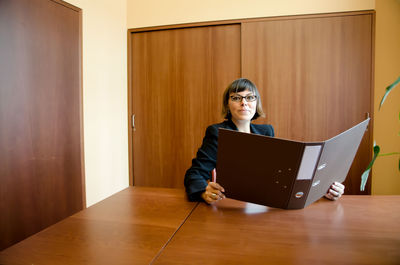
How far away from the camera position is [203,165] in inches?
49.1

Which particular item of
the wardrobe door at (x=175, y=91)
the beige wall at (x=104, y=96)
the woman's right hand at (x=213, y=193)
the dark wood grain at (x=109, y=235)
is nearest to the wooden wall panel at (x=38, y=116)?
the beige wall at (x=104, y=96)

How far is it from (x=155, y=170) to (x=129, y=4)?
1.93m

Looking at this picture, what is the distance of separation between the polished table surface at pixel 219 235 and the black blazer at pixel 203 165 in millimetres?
71

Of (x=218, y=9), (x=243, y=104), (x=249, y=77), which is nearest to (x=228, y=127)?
(x=243, y=104)

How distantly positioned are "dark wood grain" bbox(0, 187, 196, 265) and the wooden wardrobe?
1821mm

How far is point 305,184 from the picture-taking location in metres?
0.85

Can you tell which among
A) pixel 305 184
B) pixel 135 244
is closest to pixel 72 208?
pixel 135 244

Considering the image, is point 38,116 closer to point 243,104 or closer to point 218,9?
point 243,104

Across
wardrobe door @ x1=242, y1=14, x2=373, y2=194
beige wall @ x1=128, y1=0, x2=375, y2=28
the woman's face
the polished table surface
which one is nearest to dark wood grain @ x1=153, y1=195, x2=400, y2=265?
the polished table surface

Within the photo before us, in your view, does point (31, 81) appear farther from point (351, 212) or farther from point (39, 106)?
point (351, 212)

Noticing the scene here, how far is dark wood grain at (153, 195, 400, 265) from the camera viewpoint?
0.59 meters

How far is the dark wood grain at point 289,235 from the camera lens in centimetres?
59

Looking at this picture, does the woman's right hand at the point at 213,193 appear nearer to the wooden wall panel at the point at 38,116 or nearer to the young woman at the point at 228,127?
the young woman at the point at 228,127

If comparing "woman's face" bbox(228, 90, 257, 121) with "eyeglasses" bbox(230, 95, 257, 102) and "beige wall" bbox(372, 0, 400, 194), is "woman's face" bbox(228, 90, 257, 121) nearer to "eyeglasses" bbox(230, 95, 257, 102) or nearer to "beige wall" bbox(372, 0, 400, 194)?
"eyeglasses" bbox(230, 95, 257, 102)
